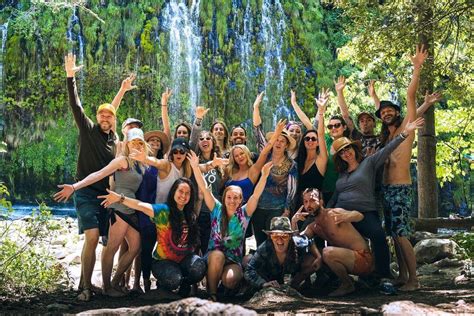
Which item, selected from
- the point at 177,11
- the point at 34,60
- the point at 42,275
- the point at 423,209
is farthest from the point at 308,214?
the point at 34,60

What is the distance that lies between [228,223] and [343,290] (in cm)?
131

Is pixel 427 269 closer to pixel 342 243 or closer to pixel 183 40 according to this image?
pixel 342 243

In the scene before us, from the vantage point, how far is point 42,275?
266 inches

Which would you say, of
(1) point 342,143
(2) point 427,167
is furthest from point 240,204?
(2) point 427,167

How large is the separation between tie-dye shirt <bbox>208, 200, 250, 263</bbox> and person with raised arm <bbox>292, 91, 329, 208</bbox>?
80cm

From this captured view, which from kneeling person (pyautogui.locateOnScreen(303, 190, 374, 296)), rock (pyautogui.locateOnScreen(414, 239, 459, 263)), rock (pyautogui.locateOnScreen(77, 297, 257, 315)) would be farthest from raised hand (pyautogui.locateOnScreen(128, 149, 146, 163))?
rock (pyautogui.locateOnScreen(414, 239, 459, 263))

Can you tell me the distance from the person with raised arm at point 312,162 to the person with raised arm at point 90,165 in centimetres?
202

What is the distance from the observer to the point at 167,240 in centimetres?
625

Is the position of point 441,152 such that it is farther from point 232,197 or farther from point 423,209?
point 232,197

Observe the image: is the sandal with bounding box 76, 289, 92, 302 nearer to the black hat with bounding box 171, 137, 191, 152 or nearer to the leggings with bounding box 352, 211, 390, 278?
the black hat with bounding box 171, 137, 191, 152

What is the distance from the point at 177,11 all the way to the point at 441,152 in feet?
34.0

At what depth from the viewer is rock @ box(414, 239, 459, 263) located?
28.9ft

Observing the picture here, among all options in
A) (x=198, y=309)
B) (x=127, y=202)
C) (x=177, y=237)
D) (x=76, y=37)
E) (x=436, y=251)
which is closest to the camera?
(x=198, y=309)

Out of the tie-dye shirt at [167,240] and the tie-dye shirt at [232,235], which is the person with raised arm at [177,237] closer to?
the tie-dye shirt at [167,240]
